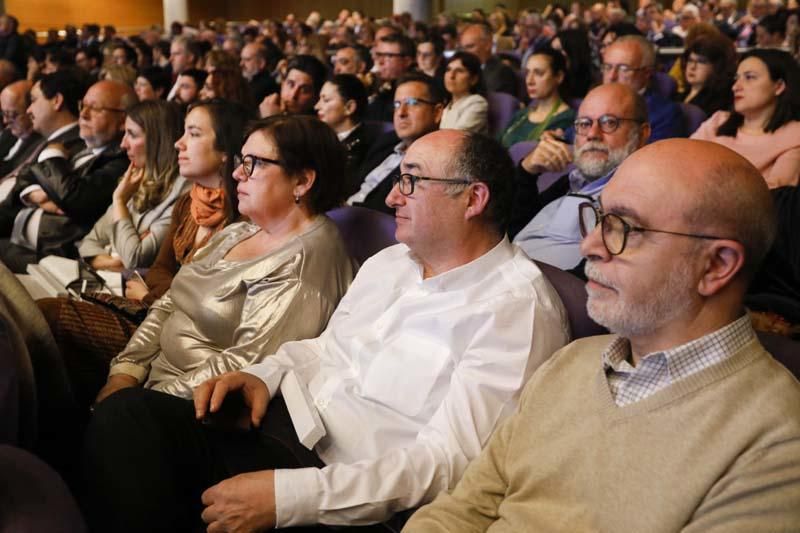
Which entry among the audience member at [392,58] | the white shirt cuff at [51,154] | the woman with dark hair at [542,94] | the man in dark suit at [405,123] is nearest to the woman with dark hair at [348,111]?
the man in dark suit at [405,123]

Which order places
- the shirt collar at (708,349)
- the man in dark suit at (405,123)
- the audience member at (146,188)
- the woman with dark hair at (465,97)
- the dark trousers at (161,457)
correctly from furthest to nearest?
the woman with dark hair at (465,97) → the man in dark suit at (405,123) → the audience member at (146,188) → the dark trousers at (161,457) → the shirt collar at (708,349)

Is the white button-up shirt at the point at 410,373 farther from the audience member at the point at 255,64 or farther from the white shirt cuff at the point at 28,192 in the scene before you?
the audience member at the point at 255,64

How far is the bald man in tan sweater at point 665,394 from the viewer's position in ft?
3.65

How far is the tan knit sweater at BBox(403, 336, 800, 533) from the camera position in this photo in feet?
3.58

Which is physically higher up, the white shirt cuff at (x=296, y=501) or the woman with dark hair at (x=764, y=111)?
the woman with dark hair at (x=764, y=111)

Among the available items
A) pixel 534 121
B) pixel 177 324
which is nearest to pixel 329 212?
pixel 177 324

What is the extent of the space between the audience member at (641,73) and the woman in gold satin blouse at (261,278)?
2.17 metres

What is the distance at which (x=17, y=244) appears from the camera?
3725 millimetres

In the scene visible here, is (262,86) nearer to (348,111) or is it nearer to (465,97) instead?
(465,97)

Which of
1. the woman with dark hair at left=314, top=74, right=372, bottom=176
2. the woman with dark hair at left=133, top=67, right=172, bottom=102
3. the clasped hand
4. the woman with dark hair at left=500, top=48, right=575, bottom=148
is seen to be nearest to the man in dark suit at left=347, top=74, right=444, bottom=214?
the woman with dark hair at left=314, top=74, right=372, bottom=176

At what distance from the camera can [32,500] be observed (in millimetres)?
1055

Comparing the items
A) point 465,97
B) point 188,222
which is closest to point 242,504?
point 188,222

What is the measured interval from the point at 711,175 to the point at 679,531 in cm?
51

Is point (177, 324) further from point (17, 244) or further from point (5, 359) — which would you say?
point (17, 244)
